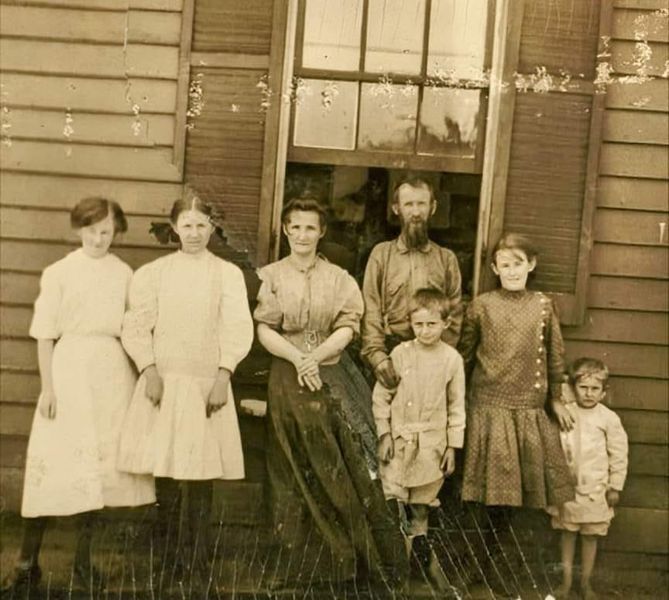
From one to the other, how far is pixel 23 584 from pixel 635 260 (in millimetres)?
2997

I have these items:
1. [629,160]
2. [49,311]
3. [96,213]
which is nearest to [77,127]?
[96,213]

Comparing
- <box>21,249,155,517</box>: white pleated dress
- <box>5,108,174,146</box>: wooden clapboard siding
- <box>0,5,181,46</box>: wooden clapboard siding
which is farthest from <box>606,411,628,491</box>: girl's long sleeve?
<box>0,5,181,46</box>: wooden clapboard siding

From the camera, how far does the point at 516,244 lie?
14.1 feet

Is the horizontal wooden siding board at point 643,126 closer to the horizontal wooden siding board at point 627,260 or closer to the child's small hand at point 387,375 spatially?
the horizontal wooden siding board at point 627,260

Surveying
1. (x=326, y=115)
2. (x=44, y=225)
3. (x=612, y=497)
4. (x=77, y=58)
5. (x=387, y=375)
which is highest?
(x=77, y=58)

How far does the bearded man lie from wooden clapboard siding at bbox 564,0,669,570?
66 centimetres

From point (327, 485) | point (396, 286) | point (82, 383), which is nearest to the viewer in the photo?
point (82, 383)

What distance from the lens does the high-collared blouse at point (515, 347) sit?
4.29 m

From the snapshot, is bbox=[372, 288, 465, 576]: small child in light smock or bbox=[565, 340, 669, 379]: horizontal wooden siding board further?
bbox=[565, 340, 669, 379]: horizontal wooden siding board

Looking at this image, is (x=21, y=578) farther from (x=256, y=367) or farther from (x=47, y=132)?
(x=47, y=132)

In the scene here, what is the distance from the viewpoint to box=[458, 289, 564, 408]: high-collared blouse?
14.1ft

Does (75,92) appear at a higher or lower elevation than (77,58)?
lower

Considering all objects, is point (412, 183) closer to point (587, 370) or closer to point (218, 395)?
point (587, 370)

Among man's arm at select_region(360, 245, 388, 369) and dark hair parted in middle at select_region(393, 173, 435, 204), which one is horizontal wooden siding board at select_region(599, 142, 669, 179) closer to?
dark hair parted in middle at select_region(393, 173, 435, 204)
